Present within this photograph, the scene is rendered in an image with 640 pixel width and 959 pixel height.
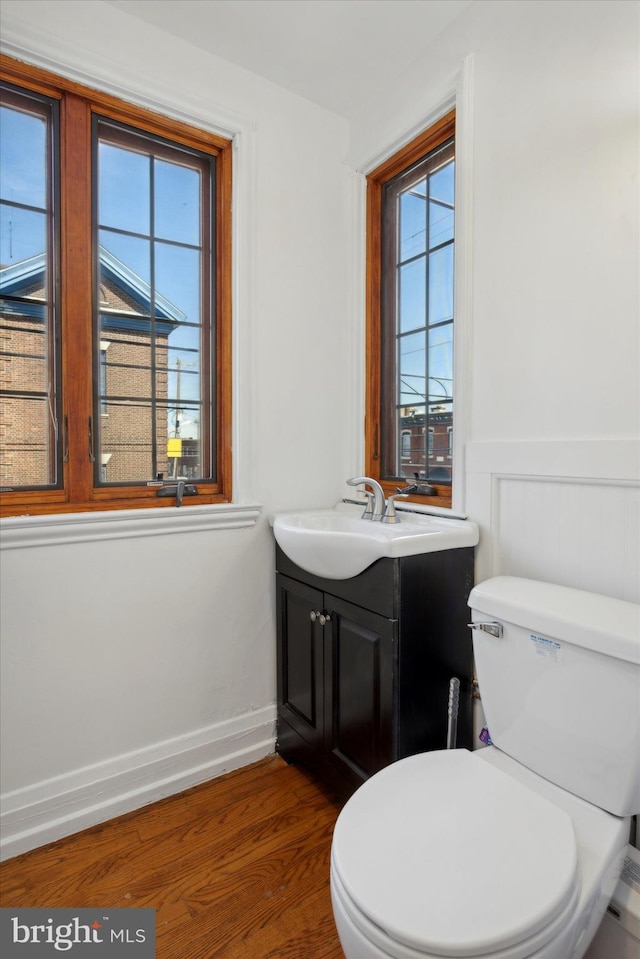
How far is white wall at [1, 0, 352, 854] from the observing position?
149 centimetres

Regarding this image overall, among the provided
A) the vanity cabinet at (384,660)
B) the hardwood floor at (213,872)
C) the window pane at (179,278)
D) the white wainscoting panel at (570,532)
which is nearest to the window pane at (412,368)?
the white wainscoting panel at (570,532)

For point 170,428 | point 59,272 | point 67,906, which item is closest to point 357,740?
point 67,906

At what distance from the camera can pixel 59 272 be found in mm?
1559

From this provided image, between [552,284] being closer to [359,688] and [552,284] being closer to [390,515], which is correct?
[390,515]

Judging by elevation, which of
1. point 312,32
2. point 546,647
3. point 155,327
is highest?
point 312,32

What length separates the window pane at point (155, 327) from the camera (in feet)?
5.46

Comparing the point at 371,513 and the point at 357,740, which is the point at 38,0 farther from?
the point at 357,740

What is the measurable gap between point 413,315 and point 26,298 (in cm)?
128

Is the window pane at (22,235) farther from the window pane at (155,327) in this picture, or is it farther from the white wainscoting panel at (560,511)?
the white wainscoting panel at (560,511)

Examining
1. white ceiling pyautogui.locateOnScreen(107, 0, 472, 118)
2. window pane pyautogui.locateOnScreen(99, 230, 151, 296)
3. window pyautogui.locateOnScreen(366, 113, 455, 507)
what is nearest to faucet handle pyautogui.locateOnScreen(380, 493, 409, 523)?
window pyautogui.locateOnScreen(366, 113, 455, 507)

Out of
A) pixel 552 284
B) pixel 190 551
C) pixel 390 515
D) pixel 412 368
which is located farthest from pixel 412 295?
pixel 190 551

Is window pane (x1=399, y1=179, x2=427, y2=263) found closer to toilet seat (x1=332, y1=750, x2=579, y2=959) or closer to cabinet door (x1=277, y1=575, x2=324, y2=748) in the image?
cabinet door (x1=277, y1=575, x2=324, y2=748)

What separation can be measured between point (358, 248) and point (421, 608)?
1463 millimetres

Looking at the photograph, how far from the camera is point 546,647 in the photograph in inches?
43.4
